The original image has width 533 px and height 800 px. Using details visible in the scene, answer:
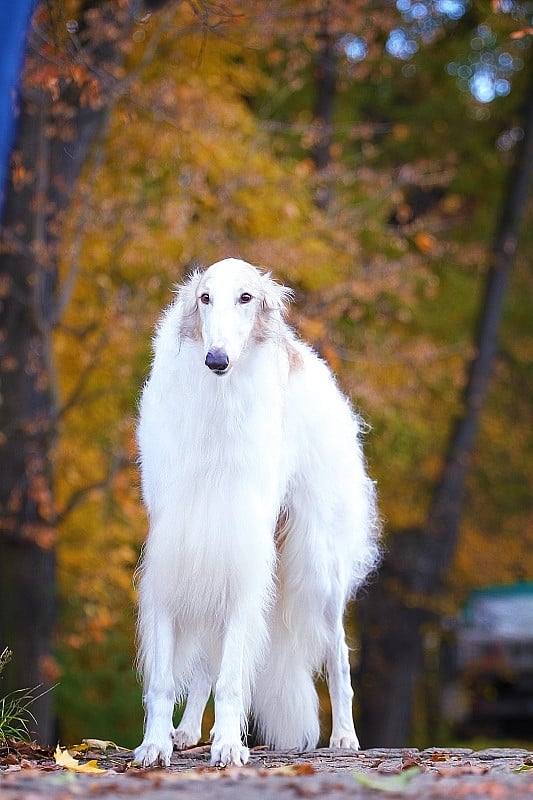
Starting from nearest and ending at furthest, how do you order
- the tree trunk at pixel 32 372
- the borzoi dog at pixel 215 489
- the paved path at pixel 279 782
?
1. the paved path at pixel 279 782
2. the borzoi dog at pixel 215 489
3. the tree trunk at pixel 32 372

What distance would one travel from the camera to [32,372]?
11.3 metres

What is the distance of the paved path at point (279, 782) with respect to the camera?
3947 mm

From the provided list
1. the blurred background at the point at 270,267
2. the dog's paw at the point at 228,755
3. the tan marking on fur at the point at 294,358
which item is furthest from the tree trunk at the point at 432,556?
the dog's paw at the point at 228,755

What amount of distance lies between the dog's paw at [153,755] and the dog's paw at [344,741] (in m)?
1.24

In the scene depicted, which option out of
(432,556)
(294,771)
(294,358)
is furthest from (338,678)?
(432,556)

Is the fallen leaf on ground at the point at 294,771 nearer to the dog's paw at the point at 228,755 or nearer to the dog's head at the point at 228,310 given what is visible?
the dog's paw at the point at 228,755

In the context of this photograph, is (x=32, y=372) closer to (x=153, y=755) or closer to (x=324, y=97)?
(x=153, y=755)

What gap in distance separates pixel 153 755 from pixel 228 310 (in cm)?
182

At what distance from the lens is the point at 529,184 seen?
55.6ft

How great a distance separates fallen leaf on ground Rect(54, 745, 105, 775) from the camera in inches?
191

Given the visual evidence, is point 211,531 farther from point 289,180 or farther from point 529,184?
point 529,184

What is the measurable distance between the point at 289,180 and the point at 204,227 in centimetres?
95

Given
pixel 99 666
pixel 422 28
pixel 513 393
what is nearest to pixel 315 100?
pixel 422 28

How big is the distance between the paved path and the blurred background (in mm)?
2376
